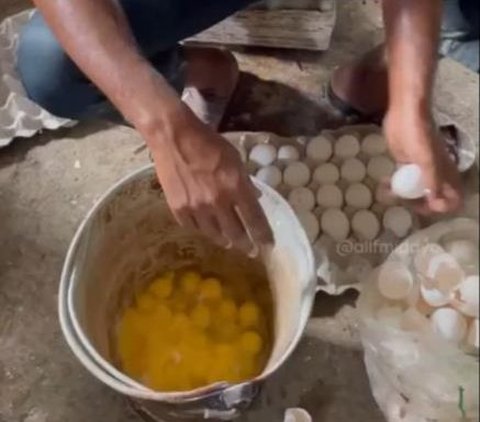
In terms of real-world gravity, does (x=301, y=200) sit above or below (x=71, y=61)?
below

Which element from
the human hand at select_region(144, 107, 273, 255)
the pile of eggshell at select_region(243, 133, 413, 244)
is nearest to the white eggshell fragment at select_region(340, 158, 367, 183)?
the pile of eggshell at select_region(243, 133, 413, 244)

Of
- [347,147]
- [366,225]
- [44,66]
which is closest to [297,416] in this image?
[366,225]

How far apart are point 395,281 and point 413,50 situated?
0.25 m

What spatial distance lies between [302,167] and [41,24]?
35 cm

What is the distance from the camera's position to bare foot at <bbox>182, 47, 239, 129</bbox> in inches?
52.8

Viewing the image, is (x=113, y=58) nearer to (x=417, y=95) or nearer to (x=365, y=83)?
(x=417, y=95)

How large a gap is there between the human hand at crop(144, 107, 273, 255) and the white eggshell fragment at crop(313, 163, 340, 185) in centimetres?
39

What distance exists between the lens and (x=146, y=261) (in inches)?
47.1

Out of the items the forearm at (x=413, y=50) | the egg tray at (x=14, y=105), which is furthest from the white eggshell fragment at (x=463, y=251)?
the egg tray at (x=14, y=105)

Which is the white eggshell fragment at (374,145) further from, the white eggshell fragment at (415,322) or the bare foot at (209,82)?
the white eggshell fragment at (415,322)

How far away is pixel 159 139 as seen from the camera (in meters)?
0.90

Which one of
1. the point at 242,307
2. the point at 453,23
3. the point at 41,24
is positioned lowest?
the point at 242,307

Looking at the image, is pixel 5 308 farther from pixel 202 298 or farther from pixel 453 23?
pixel 453 23

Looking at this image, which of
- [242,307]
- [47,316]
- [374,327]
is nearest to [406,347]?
[374,327]
